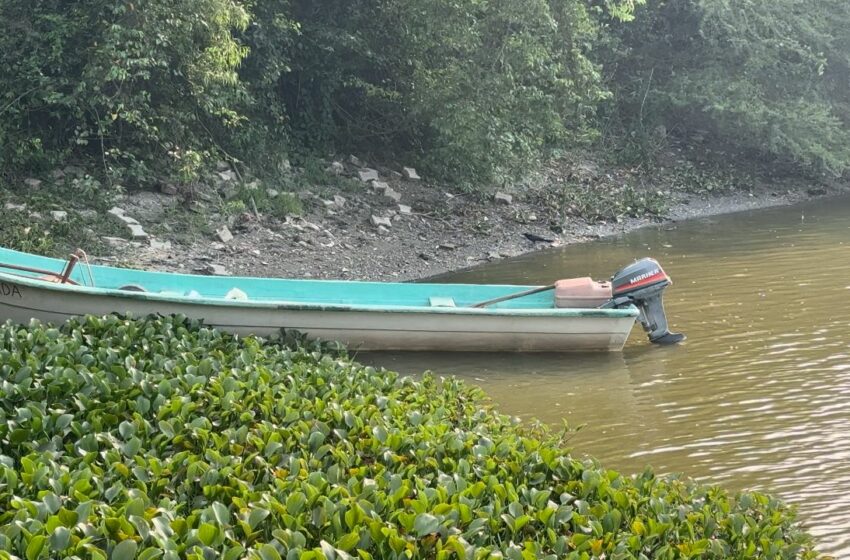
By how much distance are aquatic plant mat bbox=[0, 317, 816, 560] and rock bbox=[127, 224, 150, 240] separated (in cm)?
631

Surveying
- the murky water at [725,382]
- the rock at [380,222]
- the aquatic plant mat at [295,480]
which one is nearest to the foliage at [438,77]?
the rock at [380,222]

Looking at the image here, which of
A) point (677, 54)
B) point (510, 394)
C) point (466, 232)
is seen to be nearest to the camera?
point (510, 394)

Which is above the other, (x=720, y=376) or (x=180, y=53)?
(x=180, y=53)

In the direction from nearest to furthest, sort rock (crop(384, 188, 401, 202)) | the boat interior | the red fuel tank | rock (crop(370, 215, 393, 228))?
the red fuel tank → the boat interior → rock (crop(370, 215, 393, 228)) → rock (crop(384, 188, 401, 202))

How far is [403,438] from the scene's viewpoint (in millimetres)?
4566

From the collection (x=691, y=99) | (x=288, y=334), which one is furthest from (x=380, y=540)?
(x=691, y=99)

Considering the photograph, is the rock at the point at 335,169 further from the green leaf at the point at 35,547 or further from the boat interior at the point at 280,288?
the green leaf at the point at 35,547

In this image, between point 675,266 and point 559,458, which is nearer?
point 559,458

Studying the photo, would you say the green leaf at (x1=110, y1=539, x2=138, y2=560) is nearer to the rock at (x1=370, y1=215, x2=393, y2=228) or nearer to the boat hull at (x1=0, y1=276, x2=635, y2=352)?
the boat hull at (x1=0, y1=276, x2=635, y2=352)

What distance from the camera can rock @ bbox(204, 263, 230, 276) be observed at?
1153 cm

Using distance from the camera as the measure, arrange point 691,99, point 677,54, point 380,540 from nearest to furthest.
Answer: point 380,540 < point 691,99 < point 677,54

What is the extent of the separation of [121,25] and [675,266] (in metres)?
8.16

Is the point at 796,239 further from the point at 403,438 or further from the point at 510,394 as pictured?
the point at 403,438

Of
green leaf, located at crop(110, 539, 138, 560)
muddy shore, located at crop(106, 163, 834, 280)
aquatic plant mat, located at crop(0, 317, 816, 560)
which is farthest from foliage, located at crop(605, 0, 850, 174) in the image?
green leaf, located at crop(110, 539, 138, 560)
